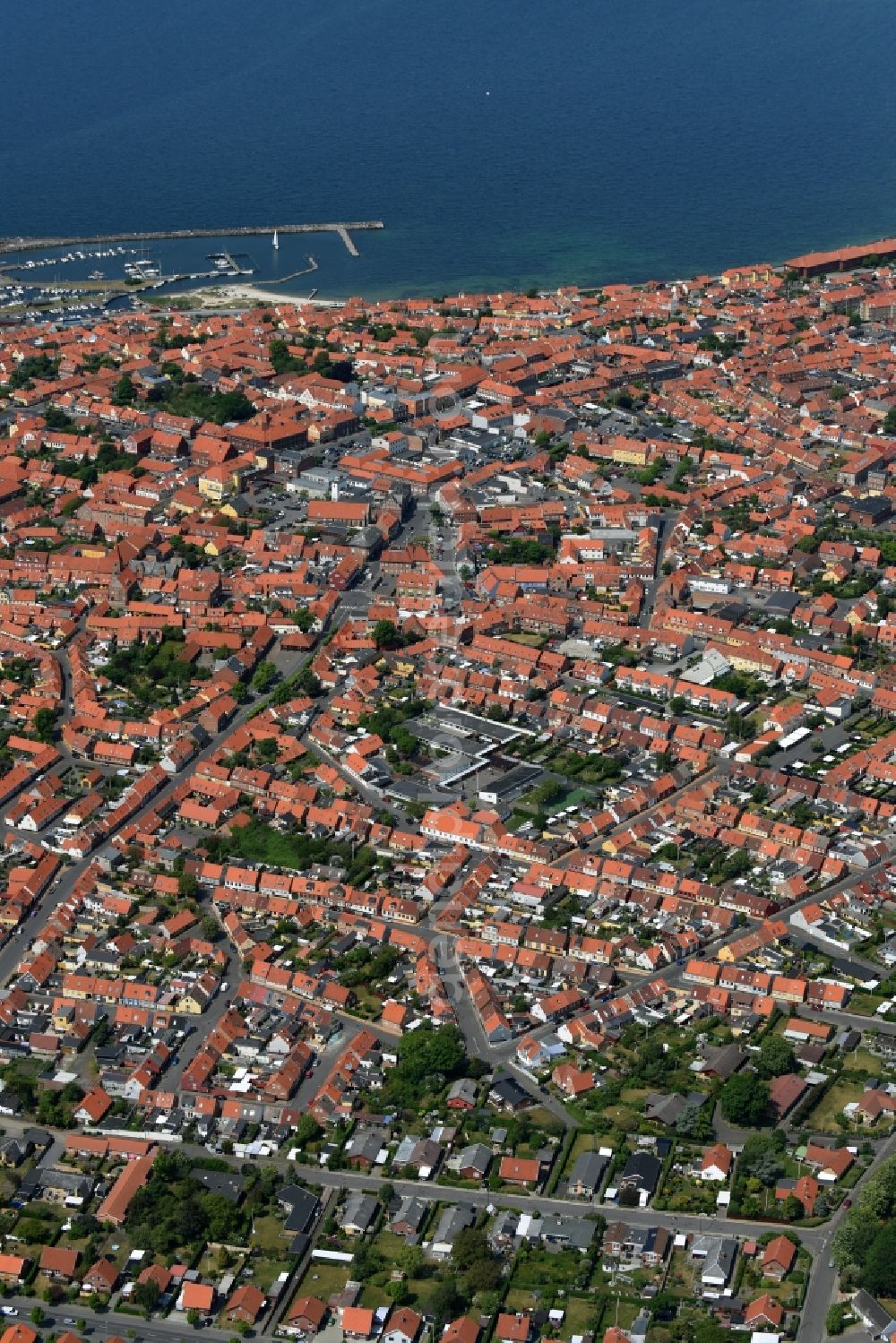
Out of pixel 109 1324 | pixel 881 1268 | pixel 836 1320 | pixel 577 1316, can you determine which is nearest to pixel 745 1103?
pixel 881 1268

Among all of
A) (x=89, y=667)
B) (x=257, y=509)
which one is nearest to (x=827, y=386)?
(x=257, y=509)

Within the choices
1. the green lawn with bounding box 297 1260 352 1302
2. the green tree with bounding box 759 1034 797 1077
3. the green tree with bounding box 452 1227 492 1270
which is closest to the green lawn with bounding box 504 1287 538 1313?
the green tree with bounding box 452 1227 492 1270

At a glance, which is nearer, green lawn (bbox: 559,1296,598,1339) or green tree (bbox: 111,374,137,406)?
green lawn (bbox: 559,1296,598,1339)

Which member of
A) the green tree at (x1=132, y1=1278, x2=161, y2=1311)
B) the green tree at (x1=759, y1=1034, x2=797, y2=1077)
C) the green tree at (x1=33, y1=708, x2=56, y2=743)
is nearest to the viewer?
the green tree at (x1=132, y1=1278, x2=161, y2=1311)

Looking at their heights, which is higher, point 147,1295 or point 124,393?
point 124,393

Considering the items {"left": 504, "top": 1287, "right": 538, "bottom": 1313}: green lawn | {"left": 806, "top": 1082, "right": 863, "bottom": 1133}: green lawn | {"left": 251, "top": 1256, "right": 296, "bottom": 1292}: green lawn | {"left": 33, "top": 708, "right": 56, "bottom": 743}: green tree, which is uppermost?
{"left": 33, "top": 708, "right": 56, "bottom": 743}: green tree

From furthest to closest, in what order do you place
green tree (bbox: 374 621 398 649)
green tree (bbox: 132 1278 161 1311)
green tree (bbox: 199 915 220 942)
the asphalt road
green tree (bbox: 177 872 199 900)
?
green tree (bbox: 374 621 398 649) < green tree (bbox: 177 872 199 900) < green tree (bbox: 199 915 220 942) < green tree (bbox: 132 1278 161 1311) < the asphalt road

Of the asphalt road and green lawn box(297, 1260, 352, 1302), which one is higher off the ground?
the asphalt road

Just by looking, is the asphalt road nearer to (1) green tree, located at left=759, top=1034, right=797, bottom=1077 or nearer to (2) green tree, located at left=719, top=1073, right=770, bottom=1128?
(2) green tree, located at left=719, top=1073, right=770, bottom=1128

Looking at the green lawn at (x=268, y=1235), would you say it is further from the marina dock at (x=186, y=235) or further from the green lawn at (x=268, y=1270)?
the marina dock at (x=186, y=235)

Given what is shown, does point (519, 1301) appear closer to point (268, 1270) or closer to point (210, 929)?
point (268, 1270)

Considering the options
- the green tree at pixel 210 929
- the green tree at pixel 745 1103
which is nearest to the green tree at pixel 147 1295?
the green tree at pixel 210 929
